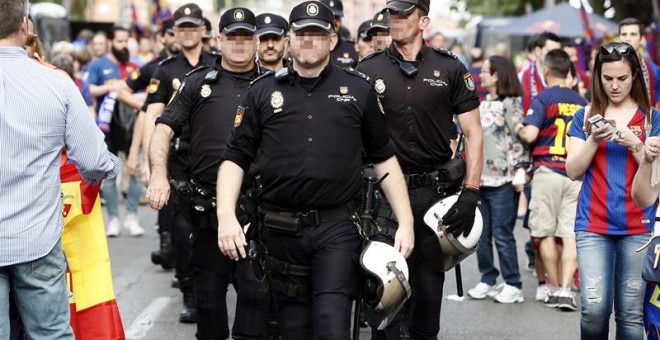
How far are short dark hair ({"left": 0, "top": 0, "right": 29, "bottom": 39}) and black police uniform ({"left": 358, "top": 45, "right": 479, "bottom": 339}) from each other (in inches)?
93.0

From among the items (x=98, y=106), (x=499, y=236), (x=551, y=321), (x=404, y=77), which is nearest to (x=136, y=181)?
(x=98, y=106)

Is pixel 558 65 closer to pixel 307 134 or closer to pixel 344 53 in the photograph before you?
pixel 344 53

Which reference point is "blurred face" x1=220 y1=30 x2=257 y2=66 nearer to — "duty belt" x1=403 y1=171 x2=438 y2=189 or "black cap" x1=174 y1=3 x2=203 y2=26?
"duty belt" x1=403 y1=171 x2=438 y2=189

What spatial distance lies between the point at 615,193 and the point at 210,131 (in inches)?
96.7

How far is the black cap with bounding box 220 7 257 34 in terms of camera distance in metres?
7.48

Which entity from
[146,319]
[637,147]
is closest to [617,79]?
[637,147]

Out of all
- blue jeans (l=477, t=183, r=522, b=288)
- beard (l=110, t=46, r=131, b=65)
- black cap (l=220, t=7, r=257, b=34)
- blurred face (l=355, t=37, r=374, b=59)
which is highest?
black cap (l=220, t=7, r=257, b=34)

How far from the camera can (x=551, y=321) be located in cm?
921

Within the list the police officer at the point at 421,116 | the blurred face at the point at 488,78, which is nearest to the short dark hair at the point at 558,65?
the blurred face at the point at 488,78

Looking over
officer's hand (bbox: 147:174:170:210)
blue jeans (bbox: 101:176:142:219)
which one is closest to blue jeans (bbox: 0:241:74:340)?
officer's hand (bbox: 147:174:170:210)

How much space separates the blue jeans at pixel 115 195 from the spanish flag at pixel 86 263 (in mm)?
8041

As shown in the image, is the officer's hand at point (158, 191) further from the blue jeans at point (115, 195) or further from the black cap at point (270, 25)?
the blue jeans at point (115, 195)

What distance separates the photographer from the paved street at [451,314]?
875 centimetres

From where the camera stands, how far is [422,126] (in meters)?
6.86
